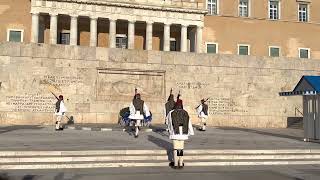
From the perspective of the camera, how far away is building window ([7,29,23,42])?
4647cm

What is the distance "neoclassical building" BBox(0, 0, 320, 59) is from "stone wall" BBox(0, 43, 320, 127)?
1996 cm

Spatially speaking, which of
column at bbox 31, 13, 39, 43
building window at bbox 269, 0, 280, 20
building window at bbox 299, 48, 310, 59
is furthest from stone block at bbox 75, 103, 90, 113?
building window at bbox 299, 48, 310, 59

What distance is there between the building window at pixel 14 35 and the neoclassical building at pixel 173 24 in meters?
0.10

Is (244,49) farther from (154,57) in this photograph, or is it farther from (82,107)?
(82,107)

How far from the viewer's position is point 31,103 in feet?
82.3

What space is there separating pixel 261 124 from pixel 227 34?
24.8m

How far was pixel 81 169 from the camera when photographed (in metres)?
11.9

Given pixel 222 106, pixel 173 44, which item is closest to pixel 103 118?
pixel 222 106

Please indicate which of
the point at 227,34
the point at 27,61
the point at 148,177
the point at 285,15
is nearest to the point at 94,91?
the point at 27,61

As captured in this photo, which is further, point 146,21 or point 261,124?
point 146,21

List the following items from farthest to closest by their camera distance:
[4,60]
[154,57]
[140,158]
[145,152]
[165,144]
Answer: [154,57]
[4,60]
[165,144]
[145,152]
[140,158]

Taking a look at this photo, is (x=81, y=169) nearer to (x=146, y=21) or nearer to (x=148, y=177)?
(x=148, y=177)

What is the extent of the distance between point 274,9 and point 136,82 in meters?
32.9

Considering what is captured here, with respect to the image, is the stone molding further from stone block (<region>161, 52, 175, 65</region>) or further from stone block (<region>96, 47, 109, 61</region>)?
stone block (<region>96, 47, 109, 61</region>)
